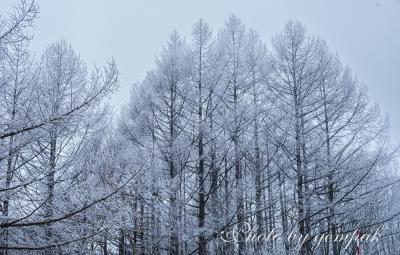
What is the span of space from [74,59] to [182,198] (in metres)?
4.27

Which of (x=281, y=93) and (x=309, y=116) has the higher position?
(x=281, y=93)

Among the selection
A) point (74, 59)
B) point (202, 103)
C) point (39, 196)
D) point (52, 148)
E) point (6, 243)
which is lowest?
point (6, 243)

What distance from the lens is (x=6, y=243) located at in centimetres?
496

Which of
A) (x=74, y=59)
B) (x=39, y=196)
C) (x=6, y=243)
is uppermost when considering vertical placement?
(x=74, y=59)

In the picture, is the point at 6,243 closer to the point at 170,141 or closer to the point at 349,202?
the point at 170,141

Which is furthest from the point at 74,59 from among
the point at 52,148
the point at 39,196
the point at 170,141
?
the point at 39,196

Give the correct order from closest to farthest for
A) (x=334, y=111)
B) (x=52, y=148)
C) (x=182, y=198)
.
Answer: (x=52, y=148), (x=182, y=198), (x=334, y=111)

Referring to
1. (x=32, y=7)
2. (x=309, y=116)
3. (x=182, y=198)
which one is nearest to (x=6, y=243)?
(x=32, y=7)

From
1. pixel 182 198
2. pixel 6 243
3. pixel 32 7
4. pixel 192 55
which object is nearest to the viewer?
pixel 32 7

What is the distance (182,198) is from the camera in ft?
29.1

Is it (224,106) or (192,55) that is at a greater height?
(192,55)

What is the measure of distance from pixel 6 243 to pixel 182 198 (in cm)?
444

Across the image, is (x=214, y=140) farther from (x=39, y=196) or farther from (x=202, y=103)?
(x=39, y=196)

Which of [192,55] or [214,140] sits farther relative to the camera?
[192,55]
